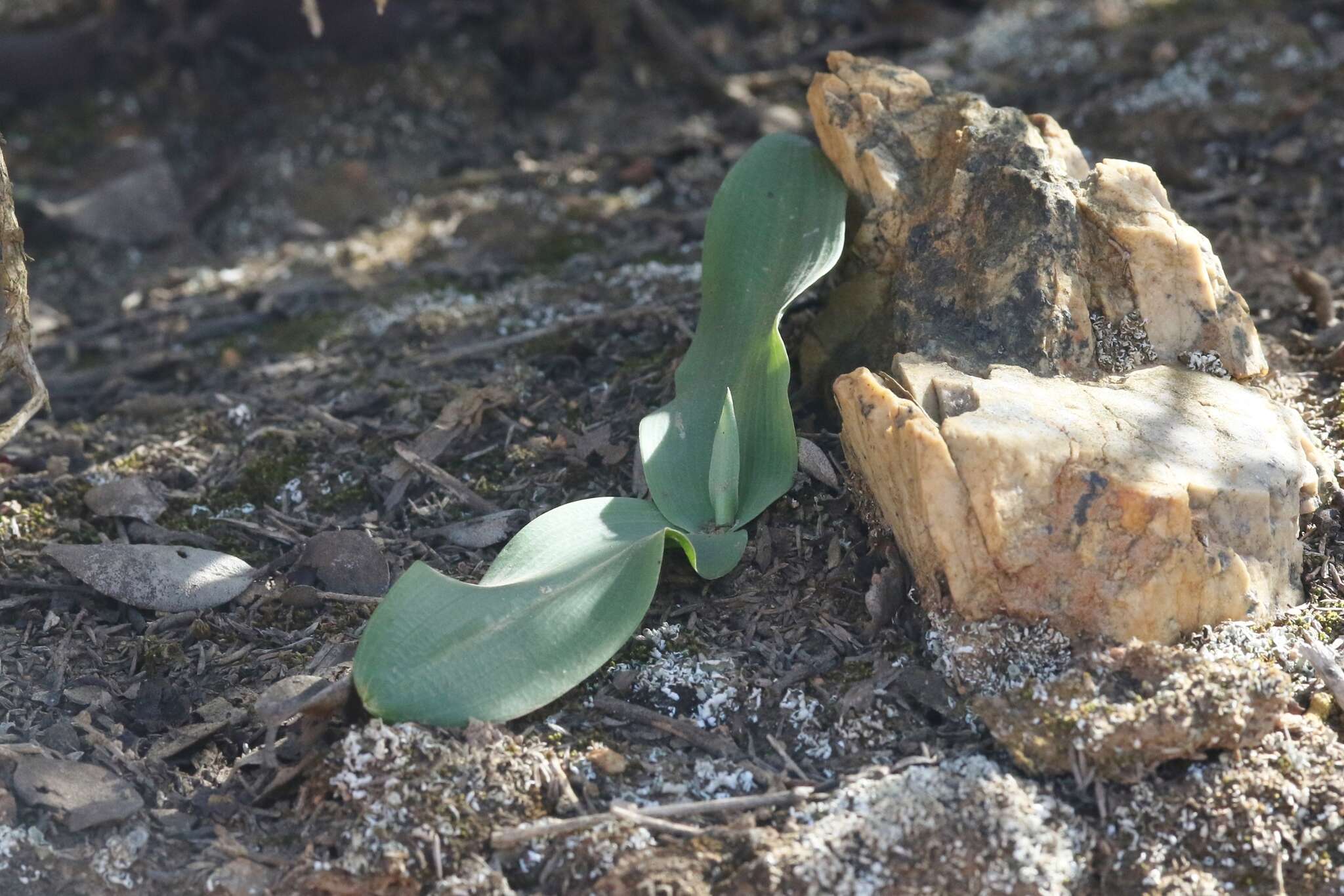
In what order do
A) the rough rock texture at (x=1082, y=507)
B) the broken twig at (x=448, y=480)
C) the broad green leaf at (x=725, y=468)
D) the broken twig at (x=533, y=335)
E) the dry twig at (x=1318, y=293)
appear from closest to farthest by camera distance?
the rough rock texture at (x=1082, y=507), the broad green leaf at (x=725, y=468), the broken twig at (x=448, y=480), the dry twig at (x=1318, y=293), the broken twig at (x=533, y=335)

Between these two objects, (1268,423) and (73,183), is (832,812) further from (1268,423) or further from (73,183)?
(73,183)

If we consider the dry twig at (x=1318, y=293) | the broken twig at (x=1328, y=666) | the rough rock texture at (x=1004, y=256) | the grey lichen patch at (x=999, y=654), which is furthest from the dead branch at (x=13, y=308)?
the dry twig at (x=1318, y=293)

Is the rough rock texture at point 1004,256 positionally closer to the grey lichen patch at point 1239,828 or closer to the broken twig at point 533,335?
the broken twig at point 533,335

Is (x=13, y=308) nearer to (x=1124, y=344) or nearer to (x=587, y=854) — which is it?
(x=587, y=854)

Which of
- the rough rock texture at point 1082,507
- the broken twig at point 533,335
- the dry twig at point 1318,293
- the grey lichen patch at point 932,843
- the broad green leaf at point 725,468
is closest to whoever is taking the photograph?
the grey lichen patch at point 932,843

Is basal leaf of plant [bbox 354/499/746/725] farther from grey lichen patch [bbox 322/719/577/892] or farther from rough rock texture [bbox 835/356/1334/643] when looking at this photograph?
rough rock texture [bbox 835/356/1334/643]

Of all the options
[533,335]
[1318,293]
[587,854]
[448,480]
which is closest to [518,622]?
[587,854]
